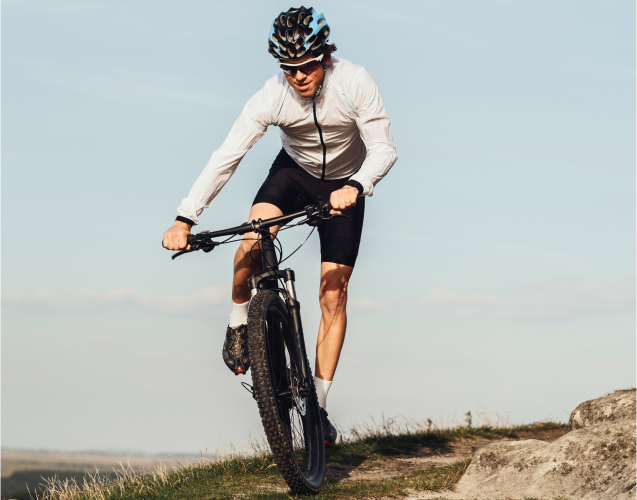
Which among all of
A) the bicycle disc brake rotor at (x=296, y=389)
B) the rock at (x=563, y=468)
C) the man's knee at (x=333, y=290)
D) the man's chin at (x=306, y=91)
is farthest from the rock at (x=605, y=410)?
the man's chin at (x=306, y=91)

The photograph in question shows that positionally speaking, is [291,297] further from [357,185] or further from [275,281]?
[357,185]

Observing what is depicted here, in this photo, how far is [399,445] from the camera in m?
7.92

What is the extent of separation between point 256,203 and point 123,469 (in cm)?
289

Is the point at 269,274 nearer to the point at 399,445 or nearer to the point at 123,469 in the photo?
the point at 123,469

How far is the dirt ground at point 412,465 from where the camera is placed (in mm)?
6109

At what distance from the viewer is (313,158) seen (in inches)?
237

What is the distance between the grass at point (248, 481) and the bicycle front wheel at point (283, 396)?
30 cm

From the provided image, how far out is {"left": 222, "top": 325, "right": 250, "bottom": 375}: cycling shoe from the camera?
5.75 meters

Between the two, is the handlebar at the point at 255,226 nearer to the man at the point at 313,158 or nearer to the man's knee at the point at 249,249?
the man at the point at 313,158

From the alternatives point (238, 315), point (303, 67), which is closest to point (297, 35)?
point (303, 67)

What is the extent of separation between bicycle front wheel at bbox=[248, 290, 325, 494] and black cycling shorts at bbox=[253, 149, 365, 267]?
108 centimetres

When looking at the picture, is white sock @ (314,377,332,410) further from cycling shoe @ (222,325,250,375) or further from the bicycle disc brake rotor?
the bicycle disc brake rotor

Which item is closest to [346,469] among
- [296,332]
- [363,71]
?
[296,332]

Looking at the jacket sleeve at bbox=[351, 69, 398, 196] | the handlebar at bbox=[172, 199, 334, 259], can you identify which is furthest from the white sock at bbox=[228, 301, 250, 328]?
the jacket sleeve at bbox=[351, 69, 398, 196]
